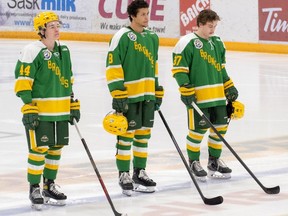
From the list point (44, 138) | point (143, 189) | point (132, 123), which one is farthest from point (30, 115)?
point (143, 189)

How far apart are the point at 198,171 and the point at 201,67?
0.84 meters

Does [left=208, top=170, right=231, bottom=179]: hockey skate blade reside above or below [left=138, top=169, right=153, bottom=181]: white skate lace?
below

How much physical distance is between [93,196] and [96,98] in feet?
18.9

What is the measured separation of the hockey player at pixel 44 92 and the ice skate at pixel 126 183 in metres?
0.54

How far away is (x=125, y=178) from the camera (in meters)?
7.64

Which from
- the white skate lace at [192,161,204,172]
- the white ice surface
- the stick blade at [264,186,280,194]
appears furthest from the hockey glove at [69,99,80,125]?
the stick blade at [264,186,280,194]

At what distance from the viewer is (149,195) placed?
7594 mm

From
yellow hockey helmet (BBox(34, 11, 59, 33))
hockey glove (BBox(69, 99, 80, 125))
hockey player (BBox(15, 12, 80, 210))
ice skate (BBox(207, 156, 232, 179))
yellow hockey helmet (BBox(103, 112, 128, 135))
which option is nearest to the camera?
hockey player (BBox(15, 12, 80, 210))

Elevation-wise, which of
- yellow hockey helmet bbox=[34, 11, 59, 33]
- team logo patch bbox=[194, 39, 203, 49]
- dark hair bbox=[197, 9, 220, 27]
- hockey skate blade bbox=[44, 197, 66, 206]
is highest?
yellow hockey helmet bbox=[34, 11, 59, 33]

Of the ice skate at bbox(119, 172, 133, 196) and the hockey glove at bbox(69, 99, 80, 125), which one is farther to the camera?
the ice skate at bbox(119, 172, 133, 196)

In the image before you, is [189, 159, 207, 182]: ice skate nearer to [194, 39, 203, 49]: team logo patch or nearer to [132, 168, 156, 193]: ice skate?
[132, 168, 156, 193]: ice skate

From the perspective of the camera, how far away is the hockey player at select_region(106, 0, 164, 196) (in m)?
7.54

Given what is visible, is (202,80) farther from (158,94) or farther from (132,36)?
(132,36)

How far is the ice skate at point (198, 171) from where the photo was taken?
26.6 ft
